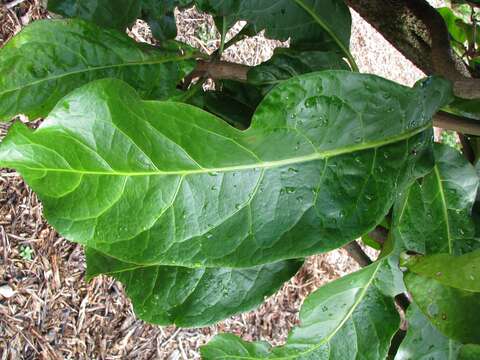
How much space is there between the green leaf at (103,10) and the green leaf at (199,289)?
0.36m

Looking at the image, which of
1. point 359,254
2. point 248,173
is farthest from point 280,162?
point 359,254

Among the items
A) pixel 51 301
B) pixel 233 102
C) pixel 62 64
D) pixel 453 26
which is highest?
pixel 62 64

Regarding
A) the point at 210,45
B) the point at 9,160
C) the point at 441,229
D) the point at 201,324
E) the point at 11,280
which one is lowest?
the point at 11,280

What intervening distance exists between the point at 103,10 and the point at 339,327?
0.62 meters

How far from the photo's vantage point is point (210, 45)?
2.77 metres

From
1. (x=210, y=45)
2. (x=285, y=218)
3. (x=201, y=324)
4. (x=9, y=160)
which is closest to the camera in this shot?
(x=9, y=160)

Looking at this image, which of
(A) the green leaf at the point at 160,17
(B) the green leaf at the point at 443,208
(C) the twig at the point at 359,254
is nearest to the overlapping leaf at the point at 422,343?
(B) the green leaf at the point at 443,208

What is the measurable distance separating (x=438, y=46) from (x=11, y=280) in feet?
4.77

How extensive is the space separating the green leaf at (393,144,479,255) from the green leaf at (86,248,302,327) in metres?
0.21

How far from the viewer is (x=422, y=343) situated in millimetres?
982

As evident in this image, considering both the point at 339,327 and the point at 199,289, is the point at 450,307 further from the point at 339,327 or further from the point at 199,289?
the point at 199,289

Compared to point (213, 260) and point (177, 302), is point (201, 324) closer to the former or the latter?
point (177, 302)

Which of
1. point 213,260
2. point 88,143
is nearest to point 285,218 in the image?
point 213,260

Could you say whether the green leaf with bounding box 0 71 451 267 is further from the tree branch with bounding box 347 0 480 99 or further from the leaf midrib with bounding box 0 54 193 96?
the tree branch with bounding box 347 0 480 99
